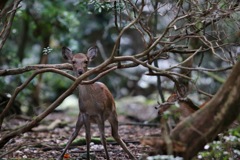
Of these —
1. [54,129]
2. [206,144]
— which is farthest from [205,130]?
[54,129]

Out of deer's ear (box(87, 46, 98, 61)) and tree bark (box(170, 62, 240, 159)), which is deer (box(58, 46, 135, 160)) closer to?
deer's ear (box(87, 46, 98, 61))

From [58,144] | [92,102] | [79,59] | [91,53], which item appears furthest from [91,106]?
[58,144]

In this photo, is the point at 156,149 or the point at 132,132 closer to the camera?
the point at 156,149

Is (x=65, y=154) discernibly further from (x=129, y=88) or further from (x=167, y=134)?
(x=129, y=88)

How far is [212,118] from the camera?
5.14 meters

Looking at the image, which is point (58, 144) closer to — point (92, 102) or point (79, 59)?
point (92, 102)

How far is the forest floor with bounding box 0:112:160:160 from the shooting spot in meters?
7.44

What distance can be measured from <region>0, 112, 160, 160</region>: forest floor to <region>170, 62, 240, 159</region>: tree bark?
1.91ft

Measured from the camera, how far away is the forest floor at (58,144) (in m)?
7.44

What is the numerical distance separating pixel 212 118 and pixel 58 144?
3772 mm

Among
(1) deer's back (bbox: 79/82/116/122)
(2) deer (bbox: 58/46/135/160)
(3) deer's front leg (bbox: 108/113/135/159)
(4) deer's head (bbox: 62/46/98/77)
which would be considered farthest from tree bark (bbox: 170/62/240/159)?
(4) deer's head (bbox: 62/46/98/77)

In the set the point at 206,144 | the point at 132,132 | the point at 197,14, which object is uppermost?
the point at 197,14

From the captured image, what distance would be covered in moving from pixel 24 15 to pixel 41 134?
3.65 metres

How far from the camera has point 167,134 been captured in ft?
17.1
